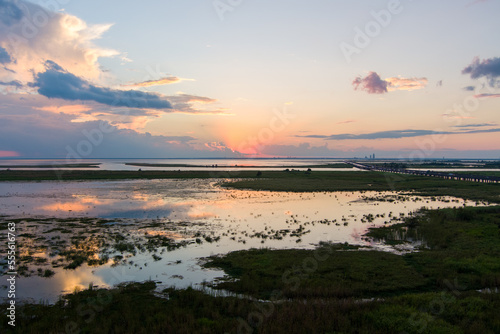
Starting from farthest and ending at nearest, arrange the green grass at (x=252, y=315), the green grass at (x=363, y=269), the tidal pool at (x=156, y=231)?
the tidal pool at (x=156, y=231) → the green grass at (x=363, y=269) → the green grass at (x=252, y=315)

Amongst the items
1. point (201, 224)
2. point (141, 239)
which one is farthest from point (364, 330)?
point (201, 224)

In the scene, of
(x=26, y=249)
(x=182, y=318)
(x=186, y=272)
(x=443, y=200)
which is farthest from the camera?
(x=443, y=200)

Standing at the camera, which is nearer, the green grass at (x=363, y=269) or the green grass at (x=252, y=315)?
the green grass at (x=252, y=315)

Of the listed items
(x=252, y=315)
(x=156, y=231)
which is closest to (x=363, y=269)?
(x=252, y=315)

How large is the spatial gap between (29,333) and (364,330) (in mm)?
11327

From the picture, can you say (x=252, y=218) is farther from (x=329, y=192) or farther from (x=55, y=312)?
(x=329, y=192)

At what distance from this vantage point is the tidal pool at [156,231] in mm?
15930

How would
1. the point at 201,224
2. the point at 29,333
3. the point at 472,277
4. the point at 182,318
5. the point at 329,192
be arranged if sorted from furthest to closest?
the point at 329,192, the point at 201,224, the point at 472,277, the point at 182,318, the point at 29,333

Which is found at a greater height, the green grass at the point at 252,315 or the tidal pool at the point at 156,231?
the green grass at the point at 252,315

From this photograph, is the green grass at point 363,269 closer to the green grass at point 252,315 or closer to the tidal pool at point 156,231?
the green grass at point 252,315

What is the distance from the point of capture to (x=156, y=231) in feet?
84.5

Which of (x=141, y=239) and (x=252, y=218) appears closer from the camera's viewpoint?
(x=141, y=239)

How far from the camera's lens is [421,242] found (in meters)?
22.4

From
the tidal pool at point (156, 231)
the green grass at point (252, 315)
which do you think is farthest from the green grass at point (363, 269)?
the tidal pool at point (156, 231)
